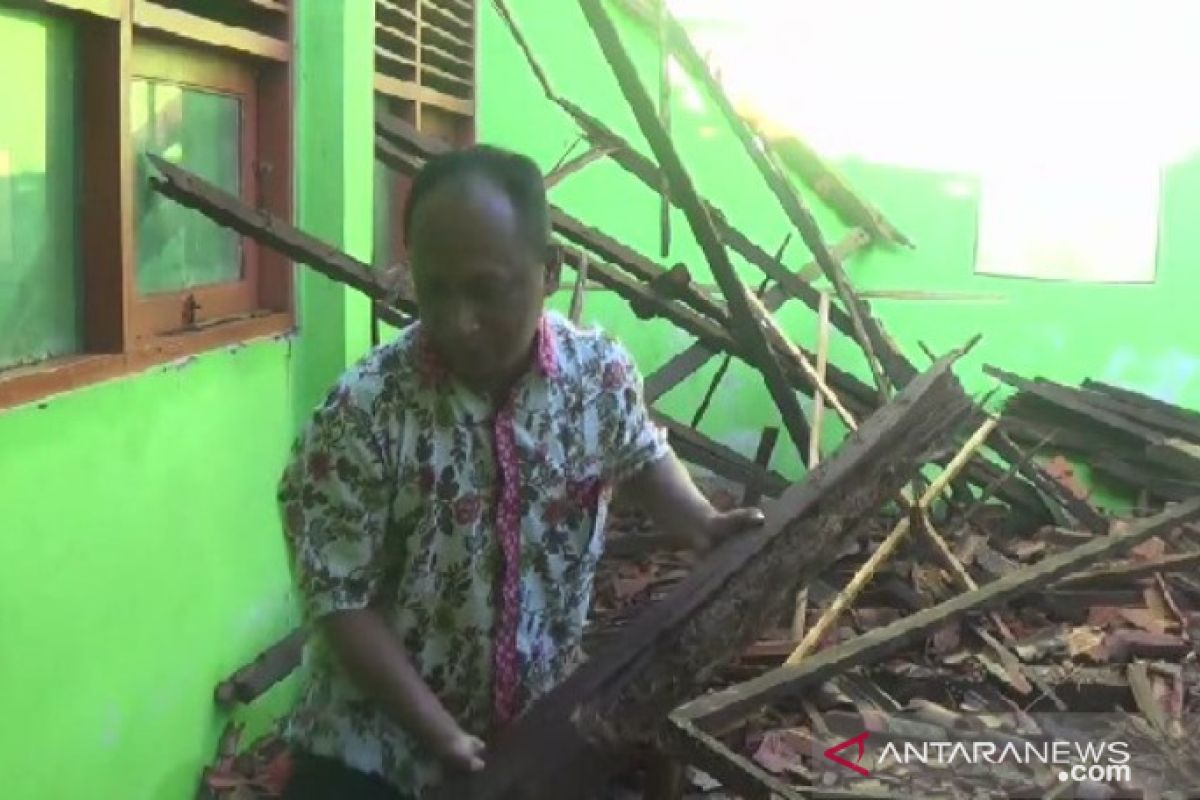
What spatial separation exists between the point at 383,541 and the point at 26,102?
191cm

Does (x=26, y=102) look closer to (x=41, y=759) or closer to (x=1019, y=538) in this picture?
(x=41, y=759)

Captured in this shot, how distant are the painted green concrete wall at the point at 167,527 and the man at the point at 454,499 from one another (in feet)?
3.90

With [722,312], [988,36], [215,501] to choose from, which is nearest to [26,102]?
[215,501]

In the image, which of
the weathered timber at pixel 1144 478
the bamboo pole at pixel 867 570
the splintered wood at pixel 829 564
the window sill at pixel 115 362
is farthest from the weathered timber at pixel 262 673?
the weathered timber at pixel 1144 478

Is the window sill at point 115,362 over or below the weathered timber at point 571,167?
below

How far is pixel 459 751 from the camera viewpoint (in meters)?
1.99

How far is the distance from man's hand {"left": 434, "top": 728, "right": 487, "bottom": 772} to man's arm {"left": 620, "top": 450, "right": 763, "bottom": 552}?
540 millimetres

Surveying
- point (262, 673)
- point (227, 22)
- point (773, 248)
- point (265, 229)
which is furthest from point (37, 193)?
point (773, 248)

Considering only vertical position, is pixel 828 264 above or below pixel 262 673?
above

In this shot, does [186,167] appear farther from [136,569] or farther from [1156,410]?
[1156,410]

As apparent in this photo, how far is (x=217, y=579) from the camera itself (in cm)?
423

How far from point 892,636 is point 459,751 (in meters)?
2.61

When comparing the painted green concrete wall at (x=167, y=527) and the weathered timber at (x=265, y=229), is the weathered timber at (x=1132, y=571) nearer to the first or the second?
the painted green concrete wall at (x=167, y=527)

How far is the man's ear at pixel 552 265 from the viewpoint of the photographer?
2158 mm
